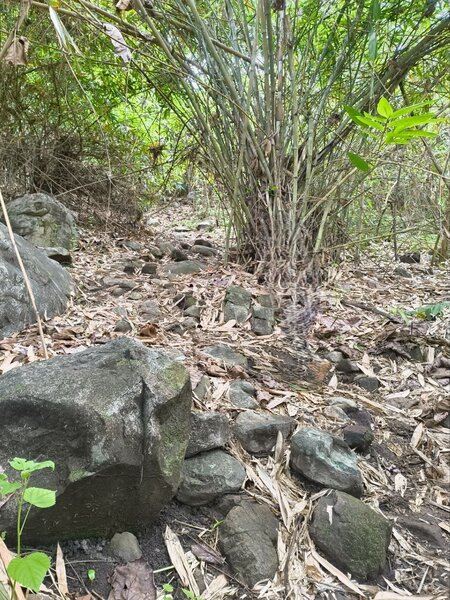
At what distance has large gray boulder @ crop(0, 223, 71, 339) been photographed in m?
1.94

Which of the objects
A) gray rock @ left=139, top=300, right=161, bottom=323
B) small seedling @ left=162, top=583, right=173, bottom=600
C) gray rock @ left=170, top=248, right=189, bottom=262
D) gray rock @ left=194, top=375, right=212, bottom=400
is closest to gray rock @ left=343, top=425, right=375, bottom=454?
gray rock @ left=194, top=375, right=212, bottom=400

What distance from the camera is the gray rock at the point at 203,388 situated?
4.88 ft

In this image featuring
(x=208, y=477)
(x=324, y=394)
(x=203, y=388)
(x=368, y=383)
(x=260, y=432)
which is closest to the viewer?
(x=208, y=477)

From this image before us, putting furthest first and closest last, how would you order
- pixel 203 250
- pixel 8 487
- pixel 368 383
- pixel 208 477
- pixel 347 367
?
pixel 203 250, pixel 347 367, pixel 368 383, pixel 208 477, pixel 8 487

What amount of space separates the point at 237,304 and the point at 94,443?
140cm

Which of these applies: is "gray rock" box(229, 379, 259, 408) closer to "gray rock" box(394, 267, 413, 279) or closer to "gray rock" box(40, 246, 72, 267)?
"gray rock" box(40, 246, 72, 267)

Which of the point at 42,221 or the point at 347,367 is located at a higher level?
the point at 42,221

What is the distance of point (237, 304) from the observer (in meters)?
2.31

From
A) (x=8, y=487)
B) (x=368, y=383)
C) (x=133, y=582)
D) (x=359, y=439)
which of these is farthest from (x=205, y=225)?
(x=8, y=487)

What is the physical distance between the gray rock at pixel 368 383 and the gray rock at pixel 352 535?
0.68 meters

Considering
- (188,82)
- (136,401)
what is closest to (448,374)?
(136,401)

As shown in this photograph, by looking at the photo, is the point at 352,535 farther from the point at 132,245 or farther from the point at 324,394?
the point at 132,245

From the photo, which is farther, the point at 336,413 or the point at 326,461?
the point at 336,413

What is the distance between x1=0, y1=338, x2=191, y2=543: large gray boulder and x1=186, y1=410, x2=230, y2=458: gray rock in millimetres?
132
